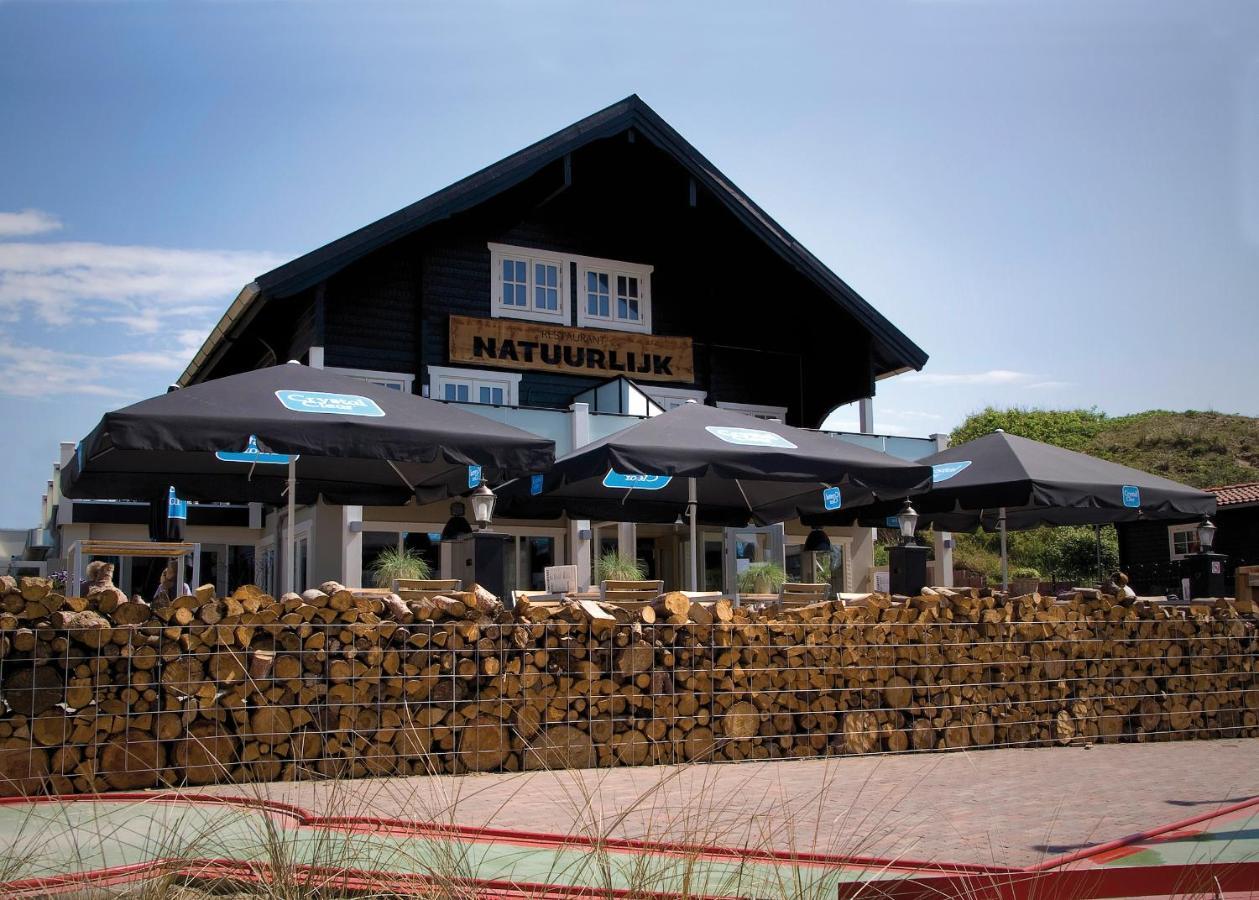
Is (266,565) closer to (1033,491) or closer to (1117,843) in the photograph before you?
(1033,491)

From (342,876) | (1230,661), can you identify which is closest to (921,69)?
(1230,661)

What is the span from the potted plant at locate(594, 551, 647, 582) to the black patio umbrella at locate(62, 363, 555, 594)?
3.72 metres

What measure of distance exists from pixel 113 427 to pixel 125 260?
73.9ft

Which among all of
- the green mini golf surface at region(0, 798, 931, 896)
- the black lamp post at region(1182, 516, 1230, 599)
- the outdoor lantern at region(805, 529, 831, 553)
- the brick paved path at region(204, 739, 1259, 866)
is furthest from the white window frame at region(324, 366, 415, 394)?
the green mini golf surface at region(0, 798, 931, 896)

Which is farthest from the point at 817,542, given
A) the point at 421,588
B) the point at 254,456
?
the point at 254,456

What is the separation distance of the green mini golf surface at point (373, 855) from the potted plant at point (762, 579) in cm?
1214

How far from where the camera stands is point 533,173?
2045cm

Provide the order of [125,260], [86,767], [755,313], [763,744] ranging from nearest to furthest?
[86,767] → [763,744] → [755,313] → [125,260]

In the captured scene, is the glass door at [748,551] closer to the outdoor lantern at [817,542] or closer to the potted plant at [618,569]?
the outdoor lantern at [817,542]

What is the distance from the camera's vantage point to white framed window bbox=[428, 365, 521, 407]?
782 inches

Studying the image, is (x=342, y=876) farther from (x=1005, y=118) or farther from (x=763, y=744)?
(x=1005, y=118)

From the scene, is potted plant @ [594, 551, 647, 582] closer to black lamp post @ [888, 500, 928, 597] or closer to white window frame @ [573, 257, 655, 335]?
black lamp post @ [888, 500, 928, 597]

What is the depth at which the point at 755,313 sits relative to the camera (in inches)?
931

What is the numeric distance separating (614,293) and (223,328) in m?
6.90
